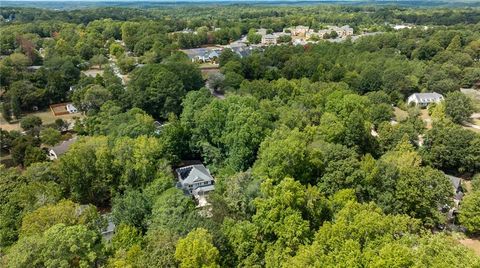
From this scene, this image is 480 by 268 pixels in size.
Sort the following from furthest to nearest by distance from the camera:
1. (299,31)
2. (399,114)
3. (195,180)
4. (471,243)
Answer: (299,31)
(399,114)
(195,180)
(471,243)

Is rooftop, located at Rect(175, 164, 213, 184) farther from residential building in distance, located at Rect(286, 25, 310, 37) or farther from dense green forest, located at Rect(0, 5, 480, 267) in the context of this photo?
residential building in distance, located at Rect(286, 25, 310, 37)

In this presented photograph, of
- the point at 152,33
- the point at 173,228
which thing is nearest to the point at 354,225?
the point at 173,228

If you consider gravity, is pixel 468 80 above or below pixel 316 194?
below

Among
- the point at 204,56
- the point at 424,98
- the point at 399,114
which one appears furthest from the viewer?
the point at 204,56

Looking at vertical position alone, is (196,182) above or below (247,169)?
below

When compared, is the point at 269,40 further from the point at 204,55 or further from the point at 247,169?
the point at 247,169

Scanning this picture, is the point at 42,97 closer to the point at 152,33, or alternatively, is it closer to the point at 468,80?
the point at 152,33

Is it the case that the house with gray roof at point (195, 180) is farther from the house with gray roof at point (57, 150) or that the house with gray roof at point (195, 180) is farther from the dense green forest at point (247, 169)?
the house with gray roof at point (57, 150)

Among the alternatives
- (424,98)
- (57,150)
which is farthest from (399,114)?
(57,150)
